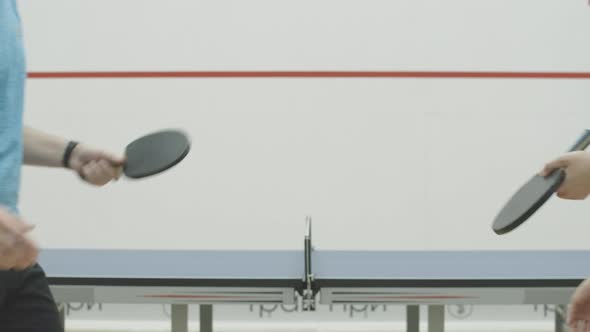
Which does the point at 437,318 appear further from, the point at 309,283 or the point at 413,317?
the point at 309,283

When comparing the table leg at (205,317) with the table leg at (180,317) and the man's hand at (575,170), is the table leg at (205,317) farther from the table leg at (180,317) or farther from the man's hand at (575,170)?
the man's hand at (575,170)

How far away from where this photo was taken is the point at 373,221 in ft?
9.01

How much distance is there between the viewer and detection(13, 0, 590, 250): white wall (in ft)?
8.89

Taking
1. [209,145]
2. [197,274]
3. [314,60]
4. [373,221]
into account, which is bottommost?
[197,274]

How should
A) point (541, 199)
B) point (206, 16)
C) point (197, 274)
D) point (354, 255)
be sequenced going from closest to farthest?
point (541, 199) → point (197, 274) → point (354, 255) → point (206, 16)

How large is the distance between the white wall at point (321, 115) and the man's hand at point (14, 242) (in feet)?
6.47

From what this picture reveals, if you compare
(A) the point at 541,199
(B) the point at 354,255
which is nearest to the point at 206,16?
(B) the point at 354,255

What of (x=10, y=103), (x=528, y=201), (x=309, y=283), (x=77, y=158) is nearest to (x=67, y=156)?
(x=77, y=158)

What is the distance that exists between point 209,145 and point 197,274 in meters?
0.99

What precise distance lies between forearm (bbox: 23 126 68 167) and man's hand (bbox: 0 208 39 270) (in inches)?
19.0

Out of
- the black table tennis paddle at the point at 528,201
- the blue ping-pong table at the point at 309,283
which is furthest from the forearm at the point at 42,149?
the black table tennis paddle at the point at 528,201

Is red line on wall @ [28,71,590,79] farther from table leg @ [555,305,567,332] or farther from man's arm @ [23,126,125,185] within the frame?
man's arm @ [23,126,125,185]

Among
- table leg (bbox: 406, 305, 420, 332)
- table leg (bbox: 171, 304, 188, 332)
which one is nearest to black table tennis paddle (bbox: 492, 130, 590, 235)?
table leg (bbox: 406, 305, 420, 332)

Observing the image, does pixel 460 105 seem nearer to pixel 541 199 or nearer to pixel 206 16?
pixel 206 16
